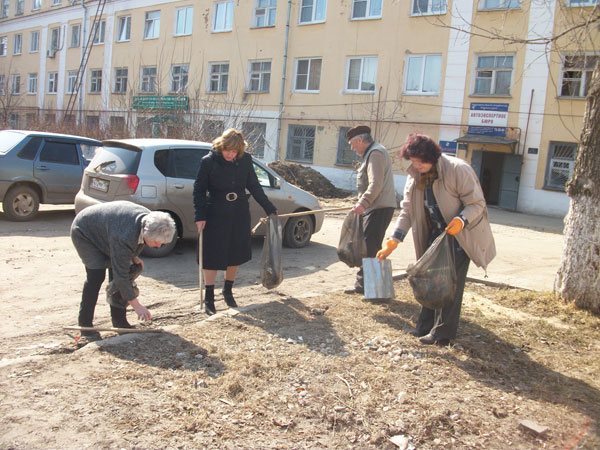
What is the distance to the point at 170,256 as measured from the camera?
7.69 meters

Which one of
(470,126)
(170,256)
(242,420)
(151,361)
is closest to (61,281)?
(170,256)

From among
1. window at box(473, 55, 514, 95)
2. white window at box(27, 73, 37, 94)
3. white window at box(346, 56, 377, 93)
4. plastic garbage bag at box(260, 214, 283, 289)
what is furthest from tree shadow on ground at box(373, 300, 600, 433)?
white window at box(27, 73, 37, 94)

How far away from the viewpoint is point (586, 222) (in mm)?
5477

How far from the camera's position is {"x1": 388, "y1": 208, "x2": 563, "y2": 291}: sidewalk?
720 cm

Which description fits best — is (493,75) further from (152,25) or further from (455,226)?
(152,25)

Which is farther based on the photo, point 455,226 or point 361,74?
point 361,74

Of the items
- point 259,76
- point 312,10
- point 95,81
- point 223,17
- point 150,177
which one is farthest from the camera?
point 95,81

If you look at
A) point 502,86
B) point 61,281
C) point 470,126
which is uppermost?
point 502,86

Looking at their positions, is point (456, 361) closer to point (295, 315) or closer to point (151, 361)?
point (295, 315)

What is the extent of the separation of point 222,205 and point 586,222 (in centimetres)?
370

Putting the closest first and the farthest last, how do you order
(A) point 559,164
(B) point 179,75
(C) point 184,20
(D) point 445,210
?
1. (D) point 445,210
2. (A) point 559,164
3. (C) point 184,20
4. (B) point 179,75

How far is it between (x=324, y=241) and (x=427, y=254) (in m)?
5.79

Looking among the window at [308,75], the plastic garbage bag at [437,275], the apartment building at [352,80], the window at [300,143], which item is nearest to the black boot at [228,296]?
the plastic garbage bag at [437,275]

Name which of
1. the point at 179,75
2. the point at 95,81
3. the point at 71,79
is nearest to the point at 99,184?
the point at 179,75
